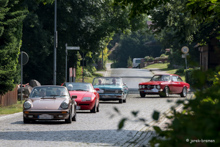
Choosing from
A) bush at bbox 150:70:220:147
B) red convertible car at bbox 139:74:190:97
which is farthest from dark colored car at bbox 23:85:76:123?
red convertible car at bbox 139:74:190:97

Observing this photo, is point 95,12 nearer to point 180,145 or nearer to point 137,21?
point 137,21

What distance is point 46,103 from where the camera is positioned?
15.9m

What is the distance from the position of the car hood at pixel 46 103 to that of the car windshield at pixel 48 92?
17.9 inches

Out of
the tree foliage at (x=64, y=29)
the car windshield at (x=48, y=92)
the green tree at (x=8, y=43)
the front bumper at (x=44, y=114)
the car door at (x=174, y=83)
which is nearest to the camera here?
the front bumper at (x=44, y=114)

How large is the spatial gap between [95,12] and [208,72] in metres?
42.3

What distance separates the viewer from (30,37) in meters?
40.2

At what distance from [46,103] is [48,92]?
1175 mm

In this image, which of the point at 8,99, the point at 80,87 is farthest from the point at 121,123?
the point at 8,99

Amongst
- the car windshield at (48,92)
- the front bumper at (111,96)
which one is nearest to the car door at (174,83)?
the front bumper at (111,96)

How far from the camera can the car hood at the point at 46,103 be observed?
51.2 feet

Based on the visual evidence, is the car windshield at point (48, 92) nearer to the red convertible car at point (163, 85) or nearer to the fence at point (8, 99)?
the fence at point (8, 99)

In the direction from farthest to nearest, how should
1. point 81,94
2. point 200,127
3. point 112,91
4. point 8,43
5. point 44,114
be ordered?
point 112,91 → point 8,43 → point 81,94 → point 44,114 → point 200,127

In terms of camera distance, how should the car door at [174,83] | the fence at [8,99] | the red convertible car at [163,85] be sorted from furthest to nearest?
the car door at [174,83] → the red convertible car at [163,85] → the fence at [8,99]

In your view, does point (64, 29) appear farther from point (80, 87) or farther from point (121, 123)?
point (121, 123)
